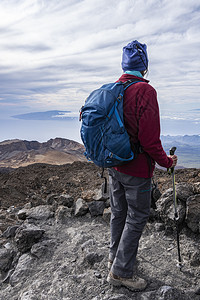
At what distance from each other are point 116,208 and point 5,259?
9.76 ft

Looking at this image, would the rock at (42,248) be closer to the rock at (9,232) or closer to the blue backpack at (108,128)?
the rock at (9,232)

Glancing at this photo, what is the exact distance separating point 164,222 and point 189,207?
69 cm

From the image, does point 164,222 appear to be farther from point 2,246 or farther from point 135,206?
point 2,246

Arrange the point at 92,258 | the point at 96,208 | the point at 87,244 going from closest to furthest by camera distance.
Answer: the point at 92,258 < the point at 87,244 < the point at 96,208

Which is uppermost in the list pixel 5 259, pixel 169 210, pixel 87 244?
pixel 169 210

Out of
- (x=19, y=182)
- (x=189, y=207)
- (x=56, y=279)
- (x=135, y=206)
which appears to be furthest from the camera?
(x=19, y=182)

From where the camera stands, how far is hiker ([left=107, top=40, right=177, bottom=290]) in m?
3.17

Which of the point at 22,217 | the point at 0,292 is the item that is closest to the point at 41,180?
the point at 22,217

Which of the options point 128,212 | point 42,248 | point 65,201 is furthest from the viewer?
point 65,201

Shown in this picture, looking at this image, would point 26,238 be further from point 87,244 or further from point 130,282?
point 130,282

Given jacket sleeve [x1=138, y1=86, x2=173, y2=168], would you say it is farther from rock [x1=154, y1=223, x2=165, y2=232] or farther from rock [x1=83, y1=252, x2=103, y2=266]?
rock [x1=154, y1=223, x2=165, y2=232]

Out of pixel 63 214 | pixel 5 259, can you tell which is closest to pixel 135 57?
pixel 63 214

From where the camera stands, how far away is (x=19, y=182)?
1152 cm

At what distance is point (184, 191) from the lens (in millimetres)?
5336
